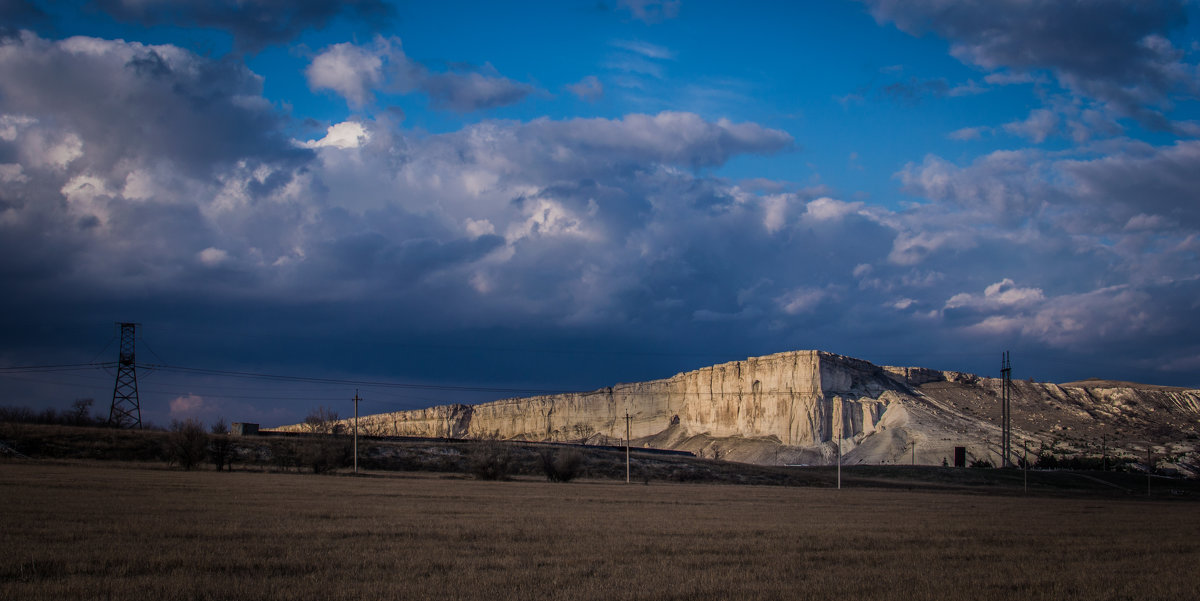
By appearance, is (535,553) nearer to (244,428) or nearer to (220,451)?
(220,451)

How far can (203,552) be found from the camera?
14.5m

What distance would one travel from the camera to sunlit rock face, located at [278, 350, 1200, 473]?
110 meters

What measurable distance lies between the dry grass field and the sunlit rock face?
81.6 metres

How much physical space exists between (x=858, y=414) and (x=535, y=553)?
11621 cm

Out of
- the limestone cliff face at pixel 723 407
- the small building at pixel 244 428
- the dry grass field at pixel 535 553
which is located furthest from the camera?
the limestone cliff face at pixel 723 407

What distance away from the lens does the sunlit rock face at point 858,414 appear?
110m

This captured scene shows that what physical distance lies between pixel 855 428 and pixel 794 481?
55789 millimetres

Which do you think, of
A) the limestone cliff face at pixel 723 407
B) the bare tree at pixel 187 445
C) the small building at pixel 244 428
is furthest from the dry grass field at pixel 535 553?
the limestone cliff face at pixel 723 407

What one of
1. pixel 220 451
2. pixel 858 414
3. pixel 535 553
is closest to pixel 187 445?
pixel 220 451

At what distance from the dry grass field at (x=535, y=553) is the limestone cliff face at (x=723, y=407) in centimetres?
9644

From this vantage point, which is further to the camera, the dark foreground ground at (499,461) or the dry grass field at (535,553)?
the dark foreground ground at (499,461)

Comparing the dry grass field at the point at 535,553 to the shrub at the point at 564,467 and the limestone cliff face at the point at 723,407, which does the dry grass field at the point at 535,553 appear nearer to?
the shrub at the point at 564,467

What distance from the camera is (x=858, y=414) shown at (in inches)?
4852

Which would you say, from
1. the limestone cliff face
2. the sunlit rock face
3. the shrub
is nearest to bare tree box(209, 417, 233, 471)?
the shrub
